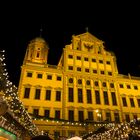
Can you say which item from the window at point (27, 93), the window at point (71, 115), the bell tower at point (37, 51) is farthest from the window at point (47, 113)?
the bell tower at point (37, 51)

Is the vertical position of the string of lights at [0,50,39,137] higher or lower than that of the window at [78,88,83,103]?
lower

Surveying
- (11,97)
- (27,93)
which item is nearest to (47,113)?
(27,93)

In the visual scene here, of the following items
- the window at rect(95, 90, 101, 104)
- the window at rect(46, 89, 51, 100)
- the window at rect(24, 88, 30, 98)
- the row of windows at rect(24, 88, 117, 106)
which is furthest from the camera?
the window at rect(95, 90, 101, 104)

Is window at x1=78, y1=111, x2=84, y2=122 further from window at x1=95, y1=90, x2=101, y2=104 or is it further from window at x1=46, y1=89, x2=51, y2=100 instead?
window at x1=46, y1=89, x2=51, y2=100

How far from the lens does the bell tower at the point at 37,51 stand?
116 feet

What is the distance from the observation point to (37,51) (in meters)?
36.6

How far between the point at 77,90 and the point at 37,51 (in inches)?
517

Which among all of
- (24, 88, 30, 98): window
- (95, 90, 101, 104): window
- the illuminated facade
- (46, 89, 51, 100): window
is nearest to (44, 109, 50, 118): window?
the illuminated facade

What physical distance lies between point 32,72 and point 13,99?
18421 mm

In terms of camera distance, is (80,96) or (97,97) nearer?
(80,96)

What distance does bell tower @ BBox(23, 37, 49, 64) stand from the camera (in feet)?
116

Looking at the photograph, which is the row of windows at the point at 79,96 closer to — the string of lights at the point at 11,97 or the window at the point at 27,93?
the window at the point at 27,93

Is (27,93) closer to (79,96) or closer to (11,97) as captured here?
(79,96)

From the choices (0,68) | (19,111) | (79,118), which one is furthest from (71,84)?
(0,68)
